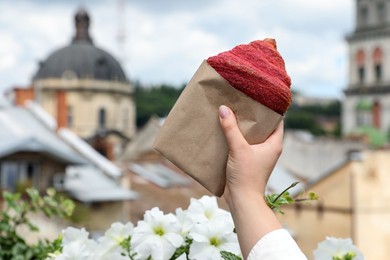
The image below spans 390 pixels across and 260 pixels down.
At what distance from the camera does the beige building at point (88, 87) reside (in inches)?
2992

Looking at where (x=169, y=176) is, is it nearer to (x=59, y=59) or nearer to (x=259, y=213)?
(x=259, y=213)

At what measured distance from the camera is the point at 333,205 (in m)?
20.3

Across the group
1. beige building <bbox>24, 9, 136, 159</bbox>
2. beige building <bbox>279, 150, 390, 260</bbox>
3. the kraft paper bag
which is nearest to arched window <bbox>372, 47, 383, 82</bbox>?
beige building <bbox>24, 9, 136, 159</bbox>

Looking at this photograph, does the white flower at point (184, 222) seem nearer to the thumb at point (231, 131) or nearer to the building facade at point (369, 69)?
the thumb at point (231, 131)

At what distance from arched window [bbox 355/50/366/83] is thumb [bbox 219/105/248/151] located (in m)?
79.4

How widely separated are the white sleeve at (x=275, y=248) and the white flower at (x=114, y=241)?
89 centimetres

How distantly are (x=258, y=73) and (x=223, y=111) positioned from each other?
0.53 feet

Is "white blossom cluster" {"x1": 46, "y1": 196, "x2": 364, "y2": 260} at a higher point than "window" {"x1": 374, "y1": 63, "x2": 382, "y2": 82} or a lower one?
lower

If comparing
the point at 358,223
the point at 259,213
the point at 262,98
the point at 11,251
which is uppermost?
the point at 262,98

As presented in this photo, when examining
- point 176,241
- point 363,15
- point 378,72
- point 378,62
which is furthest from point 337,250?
point 363,15

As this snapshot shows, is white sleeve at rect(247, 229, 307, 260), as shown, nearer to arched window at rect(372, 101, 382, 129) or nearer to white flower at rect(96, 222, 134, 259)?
white flower at rect(96, 222, 134, 259)

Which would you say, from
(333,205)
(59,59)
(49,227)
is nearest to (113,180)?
(333,205)

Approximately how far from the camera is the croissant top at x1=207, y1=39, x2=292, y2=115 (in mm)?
2076

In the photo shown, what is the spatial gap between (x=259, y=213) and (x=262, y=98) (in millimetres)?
324
